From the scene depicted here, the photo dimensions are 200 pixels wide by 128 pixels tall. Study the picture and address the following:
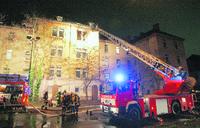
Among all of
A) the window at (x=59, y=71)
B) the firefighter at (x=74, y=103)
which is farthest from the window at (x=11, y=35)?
the firefighter at (x=74, y=103)

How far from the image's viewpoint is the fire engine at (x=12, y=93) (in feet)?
56.1

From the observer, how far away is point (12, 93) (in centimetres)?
1748

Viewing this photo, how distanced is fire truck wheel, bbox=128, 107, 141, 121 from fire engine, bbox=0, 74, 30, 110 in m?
12.4

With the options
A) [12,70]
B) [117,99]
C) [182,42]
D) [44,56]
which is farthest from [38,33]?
[182,42]

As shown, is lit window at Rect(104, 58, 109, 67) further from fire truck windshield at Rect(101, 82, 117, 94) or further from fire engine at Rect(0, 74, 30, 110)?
fire truck windshield at Rect(101, 82, 117, 94)

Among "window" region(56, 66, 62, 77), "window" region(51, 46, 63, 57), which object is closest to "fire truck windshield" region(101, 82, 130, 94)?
"window" region(56, 66, 62, 77)

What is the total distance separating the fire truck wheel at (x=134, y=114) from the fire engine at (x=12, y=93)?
12.4 metres

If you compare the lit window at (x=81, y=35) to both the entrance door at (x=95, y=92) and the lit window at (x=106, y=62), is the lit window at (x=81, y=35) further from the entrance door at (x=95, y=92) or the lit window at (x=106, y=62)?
the entrance door at (x=95, y=92)

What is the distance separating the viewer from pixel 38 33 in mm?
28812

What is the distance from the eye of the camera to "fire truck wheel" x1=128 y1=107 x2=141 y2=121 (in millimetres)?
11086

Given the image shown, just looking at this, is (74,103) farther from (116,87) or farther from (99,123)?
(116,87)

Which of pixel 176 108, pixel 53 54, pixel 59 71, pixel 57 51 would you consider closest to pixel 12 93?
pixel 59 71

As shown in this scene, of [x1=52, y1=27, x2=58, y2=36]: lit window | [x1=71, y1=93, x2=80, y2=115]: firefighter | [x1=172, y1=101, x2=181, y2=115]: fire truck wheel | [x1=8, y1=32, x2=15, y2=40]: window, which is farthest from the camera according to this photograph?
[x1=52, y1=27, x2=58, y2=36]: lit window

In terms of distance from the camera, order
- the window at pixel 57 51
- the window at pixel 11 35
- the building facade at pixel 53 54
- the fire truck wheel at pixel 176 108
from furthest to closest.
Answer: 1. the window at pixel 57 51
2. the window at pixel 11 35
3. the building facade at pixel 53 54
4. the fire truck wheel at pixel 176 108
